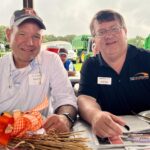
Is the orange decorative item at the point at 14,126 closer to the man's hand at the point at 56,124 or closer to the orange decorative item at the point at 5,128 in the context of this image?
the orange decorative item at the point at 5,128

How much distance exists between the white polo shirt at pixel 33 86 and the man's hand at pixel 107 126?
0.43 m

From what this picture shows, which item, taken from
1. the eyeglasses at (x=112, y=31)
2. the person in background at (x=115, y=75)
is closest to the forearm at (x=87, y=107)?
the person in background at (x=115, y=75)

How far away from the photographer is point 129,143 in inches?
42.2

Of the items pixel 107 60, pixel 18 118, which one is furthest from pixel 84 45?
pixel 18 118

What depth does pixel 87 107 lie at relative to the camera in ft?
4.98

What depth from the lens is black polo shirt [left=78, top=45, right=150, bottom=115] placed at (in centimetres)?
177

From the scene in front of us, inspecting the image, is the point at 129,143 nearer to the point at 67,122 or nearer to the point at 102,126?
the point at 102,126

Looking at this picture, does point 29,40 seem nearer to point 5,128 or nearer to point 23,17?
point 23,17

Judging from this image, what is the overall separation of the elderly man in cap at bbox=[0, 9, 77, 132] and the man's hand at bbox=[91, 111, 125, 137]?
1.39 ft

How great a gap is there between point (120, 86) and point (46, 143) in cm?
93

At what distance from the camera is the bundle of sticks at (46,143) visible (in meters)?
→ 0.93

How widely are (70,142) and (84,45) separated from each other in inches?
505

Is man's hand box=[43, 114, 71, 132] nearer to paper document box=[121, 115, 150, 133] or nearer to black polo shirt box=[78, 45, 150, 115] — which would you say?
paper document box=[121, 115, 150, 133]

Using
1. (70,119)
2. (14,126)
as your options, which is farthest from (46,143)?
(70,119)
